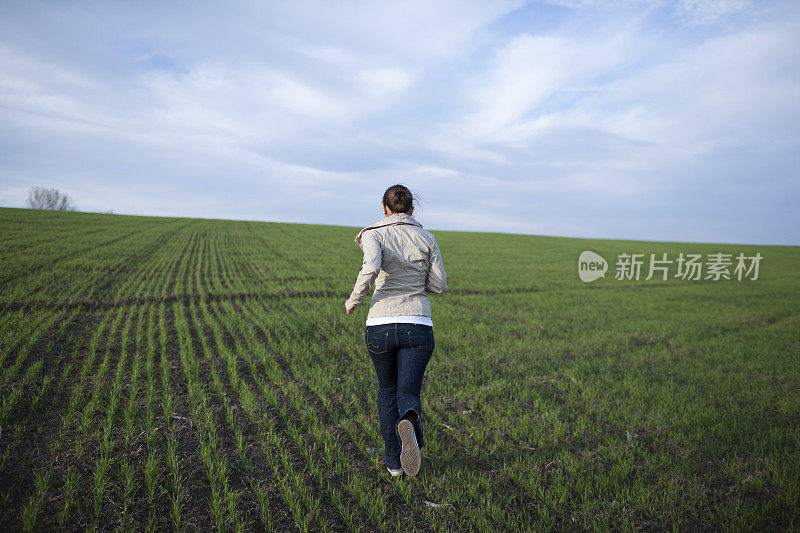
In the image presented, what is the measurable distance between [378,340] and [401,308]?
1.06 feet

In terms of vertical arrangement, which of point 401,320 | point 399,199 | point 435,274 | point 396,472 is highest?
point 399,199

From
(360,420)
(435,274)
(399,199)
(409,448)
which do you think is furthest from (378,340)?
(360,420)

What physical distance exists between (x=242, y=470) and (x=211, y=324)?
6.85 m

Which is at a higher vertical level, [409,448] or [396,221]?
[396,221]

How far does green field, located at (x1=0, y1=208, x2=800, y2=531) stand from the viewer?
351cm

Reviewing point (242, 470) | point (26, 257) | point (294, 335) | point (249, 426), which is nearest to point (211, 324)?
point (294, 335)

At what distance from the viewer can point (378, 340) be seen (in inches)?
135

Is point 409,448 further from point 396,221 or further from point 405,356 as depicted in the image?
point 396,221

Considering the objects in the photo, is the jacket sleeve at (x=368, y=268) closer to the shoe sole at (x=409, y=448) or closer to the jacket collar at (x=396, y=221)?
the jacket collar at (x=396, y=221)

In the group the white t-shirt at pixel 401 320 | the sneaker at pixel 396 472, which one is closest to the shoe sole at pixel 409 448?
the sneaker at pixel 396 472

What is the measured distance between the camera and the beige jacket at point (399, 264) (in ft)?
11.3

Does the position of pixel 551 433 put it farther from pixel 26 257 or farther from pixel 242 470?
pixel 26 257

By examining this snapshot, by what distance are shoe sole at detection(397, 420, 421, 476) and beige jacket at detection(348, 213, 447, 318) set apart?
89 cm

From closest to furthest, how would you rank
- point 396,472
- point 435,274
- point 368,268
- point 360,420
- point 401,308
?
1. point 368,268
2. point 401,308
3. point 435,274
4. point 396,472
5. point 360,420
